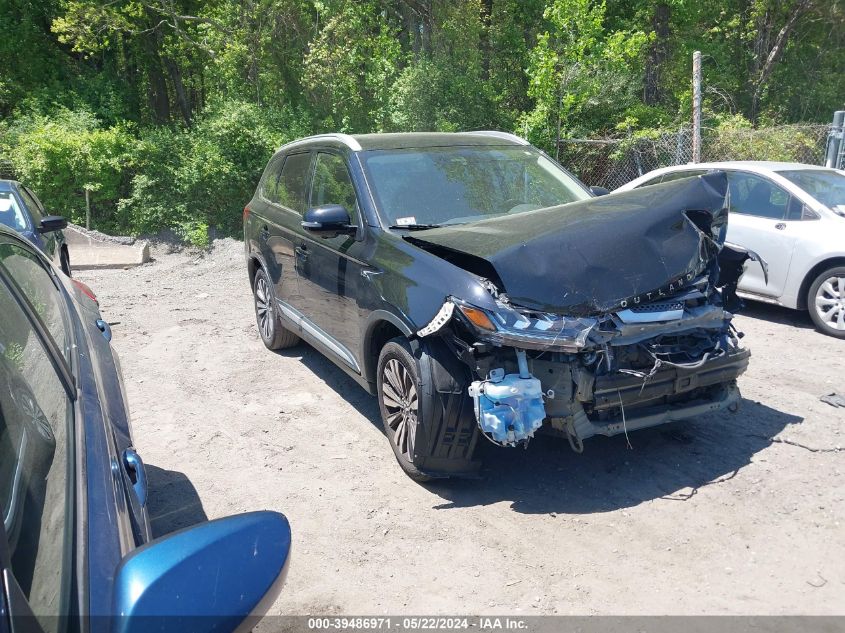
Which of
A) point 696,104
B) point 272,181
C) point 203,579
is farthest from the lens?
point 696,104

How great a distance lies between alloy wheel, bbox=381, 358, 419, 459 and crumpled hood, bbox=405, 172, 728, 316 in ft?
2.45

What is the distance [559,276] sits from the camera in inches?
147

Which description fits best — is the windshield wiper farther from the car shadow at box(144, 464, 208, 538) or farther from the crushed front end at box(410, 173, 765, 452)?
the car shadow at box(144, 464, 208, 538)

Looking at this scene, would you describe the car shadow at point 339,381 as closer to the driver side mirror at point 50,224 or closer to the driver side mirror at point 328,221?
the driver side mirror at point 328,221

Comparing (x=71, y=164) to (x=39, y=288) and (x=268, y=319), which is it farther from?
(x=39, y=288)

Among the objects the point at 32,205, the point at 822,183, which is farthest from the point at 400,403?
the point at 32,205

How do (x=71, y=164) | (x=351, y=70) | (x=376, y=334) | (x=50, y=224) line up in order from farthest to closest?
(x=351, y=70) < (x=71, y=164) < (x=50, y=224) < (x=376, y=334)

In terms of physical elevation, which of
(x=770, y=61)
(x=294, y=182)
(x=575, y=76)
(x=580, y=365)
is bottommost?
(x=580, y=365)

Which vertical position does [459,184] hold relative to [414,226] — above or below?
above

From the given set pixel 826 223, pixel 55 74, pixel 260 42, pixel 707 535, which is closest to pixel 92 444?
pixel 707 535

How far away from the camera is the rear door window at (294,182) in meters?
5.88

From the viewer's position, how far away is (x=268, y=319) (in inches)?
269

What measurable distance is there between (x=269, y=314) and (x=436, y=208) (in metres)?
2.58

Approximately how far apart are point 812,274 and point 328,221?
5.05 m
